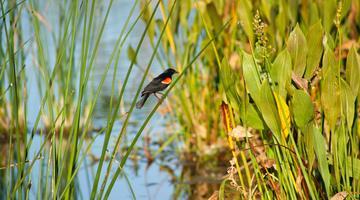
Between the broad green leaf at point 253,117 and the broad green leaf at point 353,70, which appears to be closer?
the broad green leaf at point 353,70

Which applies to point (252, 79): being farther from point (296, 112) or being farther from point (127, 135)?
point (127, 135)

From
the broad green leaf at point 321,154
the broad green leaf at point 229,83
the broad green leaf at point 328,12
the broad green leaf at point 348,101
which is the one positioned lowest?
the broad green leaf at point 321,154

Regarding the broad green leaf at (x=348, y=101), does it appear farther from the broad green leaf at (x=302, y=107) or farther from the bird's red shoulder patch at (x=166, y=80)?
the bird's red shoulder patch at (x=166, y=80)

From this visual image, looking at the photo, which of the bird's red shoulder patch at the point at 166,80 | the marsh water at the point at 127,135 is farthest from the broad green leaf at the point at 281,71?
the marsh water at the point at 127,135

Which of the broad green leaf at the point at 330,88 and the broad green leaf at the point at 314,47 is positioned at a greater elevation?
the broad green leaf at the point at 314,47

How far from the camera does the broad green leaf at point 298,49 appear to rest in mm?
1944

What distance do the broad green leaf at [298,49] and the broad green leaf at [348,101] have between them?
14 cm

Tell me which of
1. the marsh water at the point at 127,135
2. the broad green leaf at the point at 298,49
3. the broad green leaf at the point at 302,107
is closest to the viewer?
the broad green leaf at the point at 302,107

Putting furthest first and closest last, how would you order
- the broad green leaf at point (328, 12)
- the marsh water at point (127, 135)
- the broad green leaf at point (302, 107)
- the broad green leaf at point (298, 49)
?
1. the marsh water at point (127, 135)
2. the broad green leaf at point (328, 12)
3. the broad green leaf at point (298, 49)
4. the broad green leaf at point (302, 107)

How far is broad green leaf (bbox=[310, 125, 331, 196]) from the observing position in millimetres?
1865

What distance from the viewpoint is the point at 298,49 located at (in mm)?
1960

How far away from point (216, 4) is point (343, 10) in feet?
4.73

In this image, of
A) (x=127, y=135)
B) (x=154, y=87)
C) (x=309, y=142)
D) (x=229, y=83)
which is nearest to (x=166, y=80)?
(x=154, y=87)

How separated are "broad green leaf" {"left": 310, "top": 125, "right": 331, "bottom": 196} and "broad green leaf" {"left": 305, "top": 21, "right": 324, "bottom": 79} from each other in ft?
0.61
